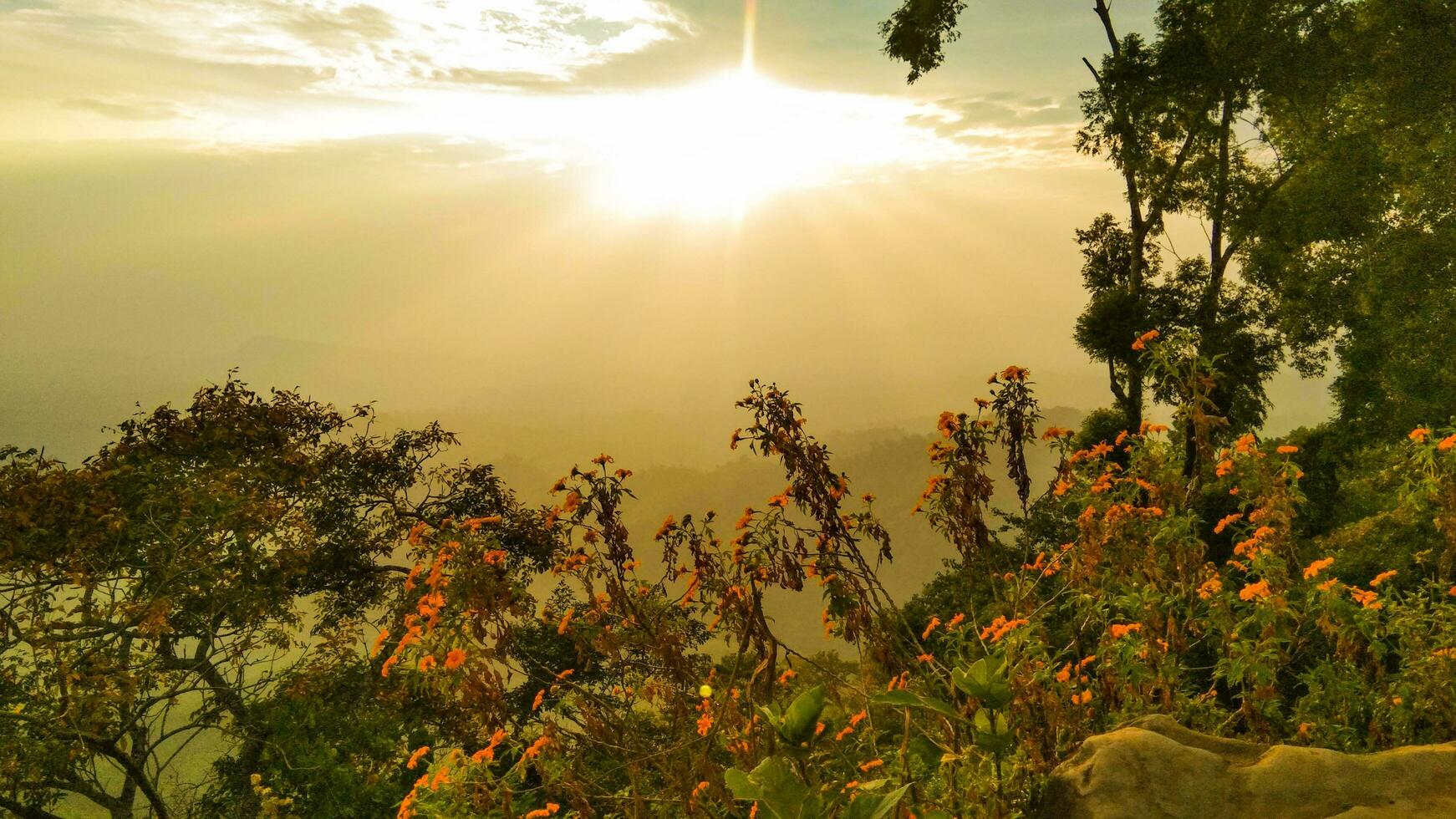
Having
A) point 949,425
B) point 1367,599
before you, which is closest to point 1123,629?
point 1367,599

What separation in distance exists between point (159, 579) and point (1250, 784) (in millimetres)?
10622

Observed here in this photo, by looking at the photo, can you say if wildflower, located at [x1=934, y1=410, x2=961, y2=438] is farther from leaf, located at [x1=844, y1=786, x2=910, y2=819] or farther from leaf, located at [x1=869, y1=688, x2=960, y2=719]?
leaf, located at [x1=844, y1=786, x2=910, y2=819]

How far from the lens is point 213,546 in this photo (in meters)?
9.85

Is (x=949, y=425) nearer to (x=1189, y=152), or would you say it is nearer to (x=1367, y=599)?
(x=1367, y=599)

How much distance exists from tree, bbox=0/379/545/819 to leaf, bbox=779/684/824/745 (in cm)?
882

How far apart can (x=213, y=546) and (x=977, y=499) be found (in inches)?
349

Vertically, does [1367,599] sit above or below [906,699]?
below

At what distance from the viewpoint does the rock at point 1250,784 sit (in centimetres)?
213

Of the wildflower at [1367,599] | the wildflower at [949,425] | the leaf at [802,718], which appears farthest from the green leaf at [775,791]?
the wildflower at [1367,599]

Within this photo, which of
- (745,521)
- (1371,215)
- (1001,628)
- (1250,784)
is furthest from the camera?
(1371,215)

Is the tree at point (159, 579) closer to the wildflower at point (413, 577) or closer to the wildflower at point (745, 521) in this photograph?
the wildflower at point (413, 577)

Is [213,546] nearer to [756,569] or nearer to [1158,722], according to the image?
[756,569]

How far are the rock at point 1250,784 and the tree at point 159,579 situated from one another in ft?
29.4

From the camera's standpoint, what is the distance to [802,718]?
168 centimetres
